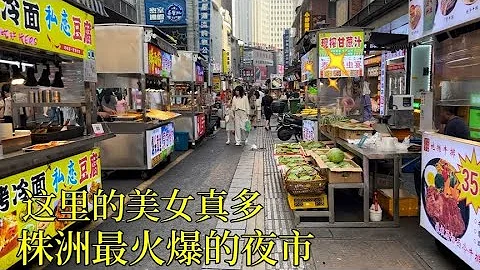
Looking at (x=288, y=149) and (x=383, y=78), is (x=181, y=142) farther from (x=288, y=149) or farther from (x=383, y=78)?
(x=383, y=78)

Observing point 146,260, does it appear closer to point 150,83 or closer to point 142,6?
point 150,83

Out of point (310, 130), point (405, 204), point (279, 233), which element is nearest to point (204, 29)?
point (310, 130)

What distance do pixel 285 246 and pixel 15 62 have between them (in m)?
4.14

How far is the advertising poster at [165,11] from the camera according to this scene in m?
22.6

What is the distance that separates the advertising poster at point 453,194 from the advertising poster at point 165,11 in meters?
19.8

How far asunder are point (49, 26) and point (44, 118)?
231 cm

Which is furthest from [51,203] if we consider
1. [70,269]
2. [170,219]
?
[170,219]

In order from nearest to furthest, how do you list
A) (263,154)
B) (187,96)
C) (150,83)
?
(150,83)
(263,154)
(187,96)

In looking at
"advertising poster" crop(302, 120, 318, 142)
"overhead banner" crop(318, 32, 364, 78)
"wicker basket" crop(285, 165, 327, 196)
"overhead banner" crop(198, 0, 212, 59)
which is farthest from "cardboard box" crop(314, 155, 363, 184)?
"overhead banner" crop(198, 0, 212, 59)

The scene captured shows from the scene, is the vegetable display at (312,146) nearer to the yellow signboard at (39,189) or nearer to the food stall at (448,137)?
the food stall at (448,137)

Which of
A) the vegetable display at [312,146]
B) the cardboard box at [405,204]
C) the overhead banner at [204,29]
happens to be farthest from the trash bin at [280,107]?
the cardboard box at [405,204]

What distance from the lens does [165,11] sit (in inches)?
900

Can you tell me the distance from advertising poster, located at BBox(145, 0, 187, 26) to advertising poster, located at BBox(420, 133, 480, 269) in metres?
19.8

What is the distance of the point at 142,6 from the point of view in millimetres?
22797
